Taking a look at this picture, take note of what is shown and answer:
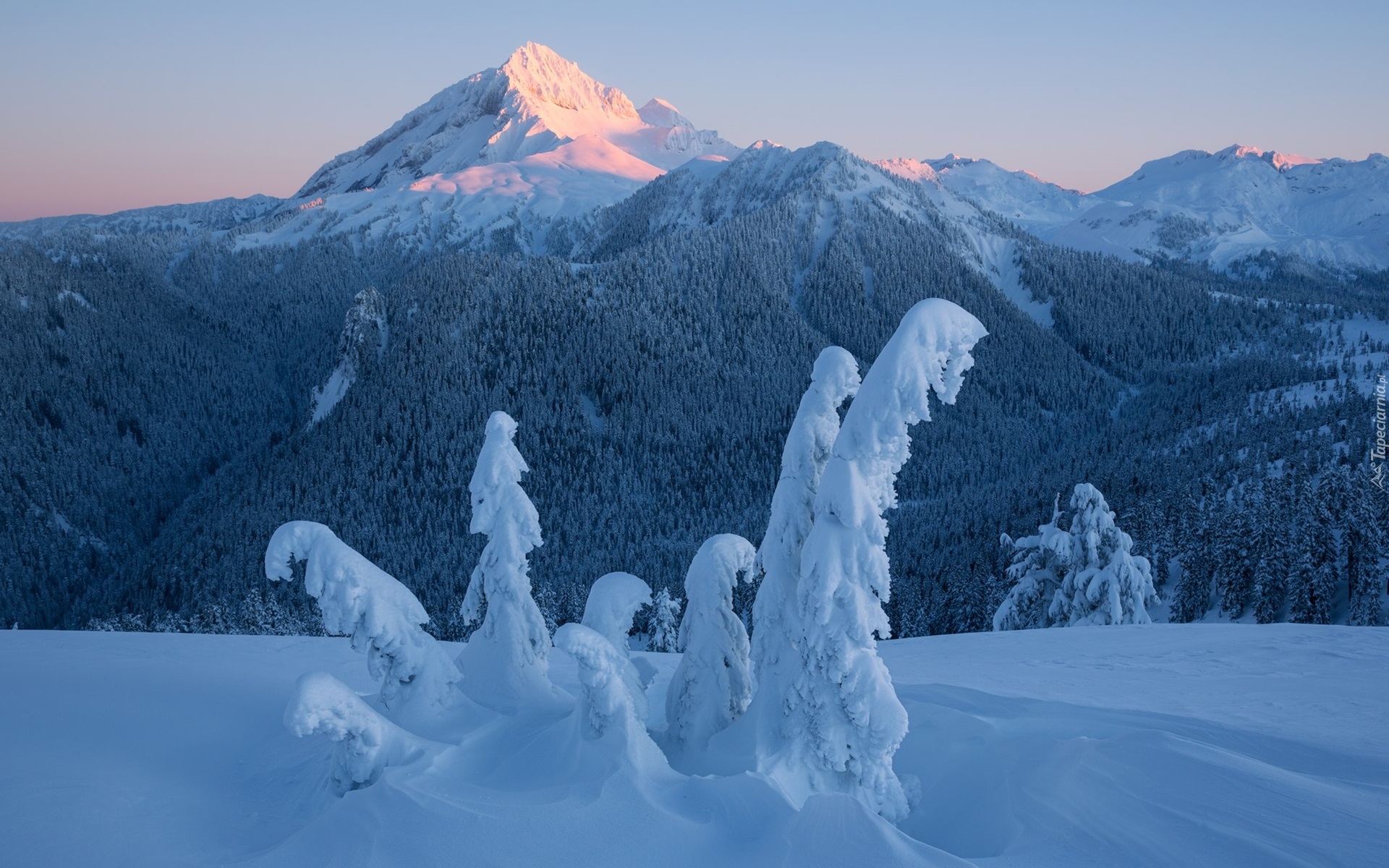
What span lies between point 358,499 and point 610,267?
76.3m

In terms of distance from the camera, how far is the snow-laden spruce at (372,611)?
11891mm

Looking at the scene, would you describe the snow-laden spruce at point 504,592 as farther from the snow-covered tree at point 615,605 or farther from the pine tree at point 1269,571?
the pine tree at point 1269,571

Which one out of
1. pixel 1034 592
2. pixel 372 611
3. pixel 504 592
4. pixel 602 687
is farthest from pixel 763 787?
pixel 1034 592

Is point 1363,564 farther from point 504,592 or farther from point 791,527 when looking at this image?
point 504,592

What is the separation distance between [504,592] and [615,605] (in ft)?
7.31

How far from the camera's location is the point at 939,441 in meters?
125

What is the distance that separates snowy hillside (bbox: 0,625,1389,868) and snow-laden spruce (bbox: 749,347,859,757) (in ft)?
5.69

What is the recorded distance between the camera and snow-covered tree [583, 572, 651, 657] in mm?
14125

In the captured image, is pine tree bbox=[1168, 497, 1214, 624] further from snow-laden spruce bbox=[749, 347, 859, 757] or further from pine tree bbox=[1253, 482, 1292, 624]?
snow-laden spruce bbox=[749, 347, 859, 757]

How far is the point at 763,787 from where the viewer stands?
9.73 meters

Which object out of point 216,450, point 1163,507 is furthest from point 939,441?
point 216,450

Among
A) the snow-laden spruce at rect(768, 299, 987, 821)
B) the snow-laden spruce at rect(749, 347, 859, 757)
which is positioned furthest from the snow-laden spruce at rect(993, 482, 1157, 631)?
the snow-laden spruce at rect(768, 299, 987, 821)

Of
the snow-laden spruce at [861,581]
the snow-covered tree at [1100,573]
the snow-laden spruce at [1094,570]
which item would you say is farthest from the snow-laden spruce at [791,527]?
the snow-covered tree at [1100,573]

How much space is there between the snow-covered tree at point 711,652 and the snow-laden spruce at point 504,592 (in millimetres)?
3008
